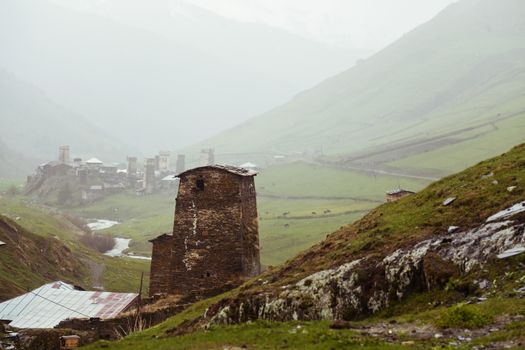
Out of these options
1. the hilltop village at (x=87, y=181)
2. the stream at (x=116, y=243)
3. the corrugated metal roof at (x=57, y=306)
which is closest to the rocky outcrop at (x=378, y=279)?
the corrugated metal roof at (x=57, y=306)

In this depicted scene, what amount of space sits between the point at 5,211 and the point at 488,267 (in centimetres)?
10007

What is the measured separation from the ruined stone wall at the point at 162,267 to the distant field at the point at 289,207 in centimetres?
4862

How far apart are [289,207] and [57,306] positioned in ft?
316

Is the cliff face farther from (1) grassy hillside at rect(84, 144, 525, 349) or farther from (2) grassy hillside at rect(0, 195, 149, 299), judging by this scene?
(2) grassy hillside at rect(0, 195, 149, 299)

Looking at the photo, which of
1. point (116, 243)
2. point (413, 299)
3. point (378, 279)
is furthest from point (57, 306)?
point (116, 243)

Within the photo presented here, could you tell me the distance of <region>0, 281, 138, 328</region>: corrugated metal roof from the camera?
Answer: 35.9 m

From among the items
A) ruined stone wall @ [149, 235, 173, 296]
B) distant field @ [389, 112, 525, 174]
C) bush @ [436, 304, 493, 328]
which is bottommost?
bush @ [436, 304, 493, 328]

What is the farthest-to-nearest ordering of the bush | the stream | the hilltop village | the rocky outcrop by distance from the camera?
the hilltop village → the stream → the rocky outcrop → the bush

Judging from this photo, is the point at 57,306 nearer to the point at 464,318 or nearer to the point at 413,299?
the point at 413,299

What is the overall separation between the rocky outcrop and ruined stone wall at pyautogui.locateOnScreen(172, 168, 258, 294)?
12.4 metres

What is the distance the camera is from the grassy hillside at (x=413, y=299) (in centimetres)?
1560

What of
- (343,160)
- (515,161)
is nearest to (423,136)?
(343,160)

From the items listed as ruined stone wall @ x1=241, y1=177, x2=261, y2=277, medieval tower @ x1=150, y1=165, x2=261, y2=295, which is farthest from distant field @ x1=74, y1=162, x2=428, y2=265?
medieval tower @ x1=150, y1=165, x2=261, y2=295

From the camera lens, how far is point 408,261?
20.0 metres
